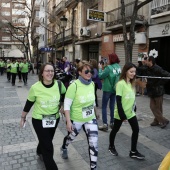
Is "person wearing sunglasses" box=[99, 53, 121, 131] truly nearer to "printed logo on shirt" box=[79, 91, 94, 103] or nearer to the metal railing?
"printed logo on shirt" box=[79, 91, 94, 103]

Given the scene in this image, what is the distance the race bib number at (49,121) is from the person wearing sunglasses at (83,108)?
0.21 metres

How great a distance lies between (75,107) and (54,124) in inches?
15.4

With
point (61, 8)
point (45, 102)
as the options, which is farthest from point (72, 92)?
point (61, 8)

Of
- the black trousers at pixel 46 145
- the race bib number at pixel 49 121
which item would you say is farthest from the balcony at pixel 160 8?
the black trousers at pixel 46 145

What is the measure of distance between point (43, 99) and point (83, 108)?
58 centimetres

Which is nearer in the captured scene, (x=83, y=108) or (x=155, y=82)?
(x=83, y=108)

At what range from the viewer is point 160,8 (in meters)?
11.1

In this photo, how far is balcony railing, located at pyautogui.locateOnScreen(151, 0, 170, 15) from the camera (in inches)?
420

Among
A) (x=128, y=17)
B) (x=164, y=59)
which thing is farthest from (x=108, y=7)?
(x=164, y=59)

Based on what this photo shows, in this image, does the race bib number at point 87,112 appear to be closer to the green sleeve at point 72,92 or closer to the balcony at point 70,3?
the green sleeve at point 72,92

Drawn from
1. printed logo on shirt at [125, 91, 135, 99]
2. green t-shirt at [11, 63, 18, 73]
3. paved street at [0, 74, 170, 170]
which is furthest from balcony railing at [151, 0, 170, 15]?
green t-shirt at [11, 63, 18, 73]

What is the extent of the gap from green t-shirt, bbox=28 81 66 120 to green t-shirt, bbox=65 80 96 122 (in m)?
0.19

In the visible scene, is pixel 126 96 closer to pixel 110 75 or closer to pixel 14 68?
pixel 110 75

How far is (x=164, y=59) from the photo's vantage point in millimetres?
11406
